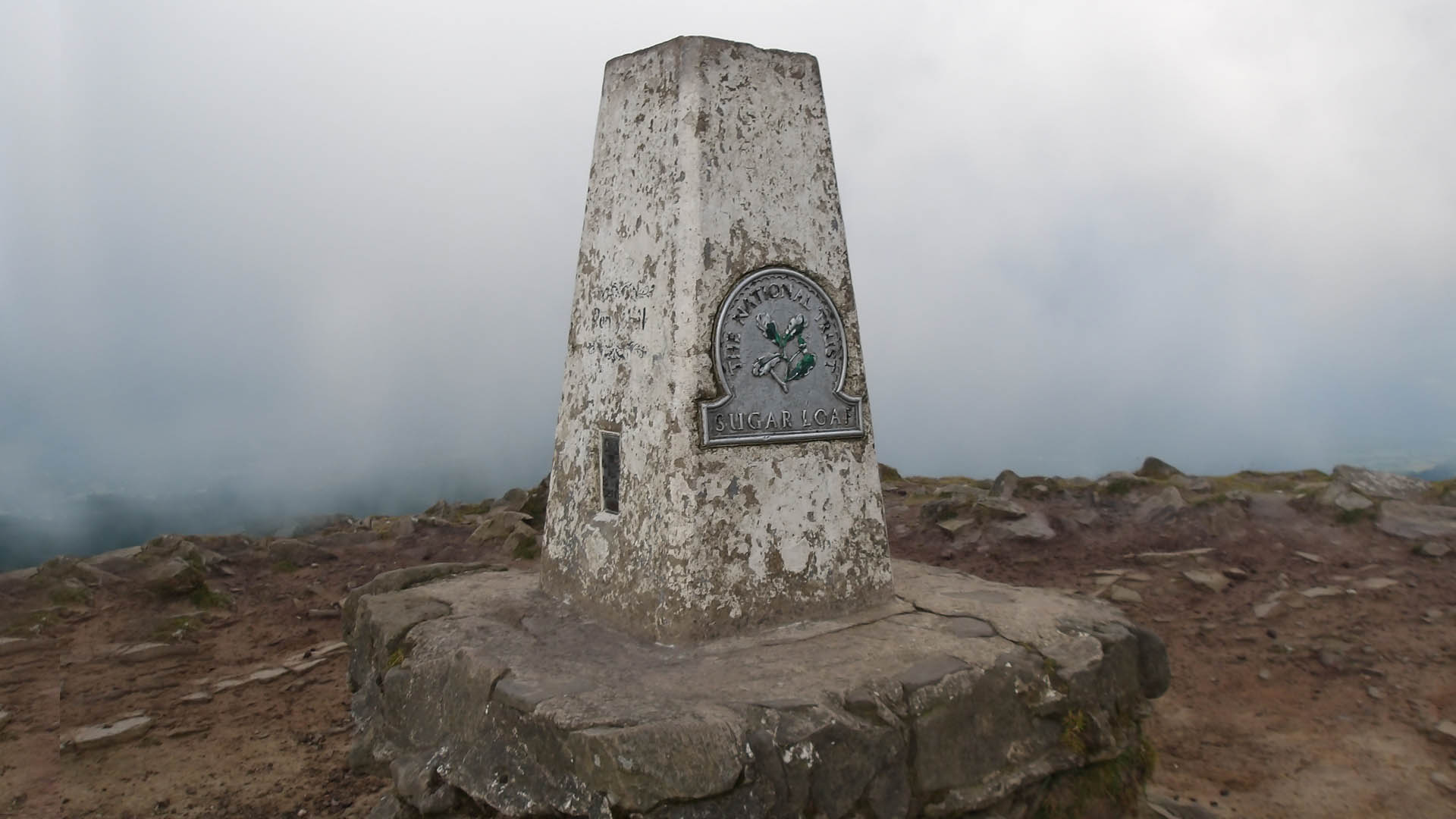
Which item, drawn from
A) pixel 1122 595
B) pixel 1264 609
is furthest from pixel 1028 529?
pixel 1264 609

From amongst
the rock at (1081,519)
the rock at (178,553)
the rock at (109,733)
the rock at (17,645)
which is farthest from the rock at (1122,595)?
the rock at (17,645)

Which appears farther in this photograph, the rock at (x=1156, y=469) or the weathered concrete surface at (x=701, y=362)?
the rock at (x=1156, y=469)

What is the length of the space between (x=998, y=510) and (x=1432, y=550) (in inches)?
150

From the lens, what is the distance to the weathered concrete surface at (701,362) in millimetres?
4621

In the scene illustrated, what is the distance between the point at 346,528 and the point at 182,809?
240 inches

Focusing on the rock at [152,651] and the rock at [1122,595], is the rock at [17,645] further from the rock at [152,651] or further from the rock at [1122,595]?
the rock at [1122,595]

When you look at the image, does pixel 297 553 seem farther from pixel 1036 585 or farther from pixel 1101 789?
pixel 1101 789

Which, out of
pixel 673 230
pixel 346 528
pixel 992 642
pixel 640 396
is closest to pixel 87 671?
pixel 346 528

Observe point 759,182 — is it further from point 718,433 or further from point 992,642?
point 992,642

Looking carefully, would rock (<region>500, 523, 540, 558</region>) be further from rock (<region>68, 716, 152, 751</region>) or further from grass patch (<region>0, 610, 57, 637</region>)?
grass patch (<region>0, 610, 57, 637</region>)

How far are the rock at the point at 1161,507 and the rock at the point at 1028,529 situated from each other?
969 mm

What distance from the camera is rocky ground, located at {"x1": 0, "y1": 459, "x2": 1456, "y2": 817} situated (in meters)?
5.85

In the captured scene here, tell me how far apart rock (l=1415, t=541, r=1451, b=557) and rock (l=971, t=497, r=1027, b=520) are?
3.45 m

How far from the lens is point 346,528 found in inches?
448
